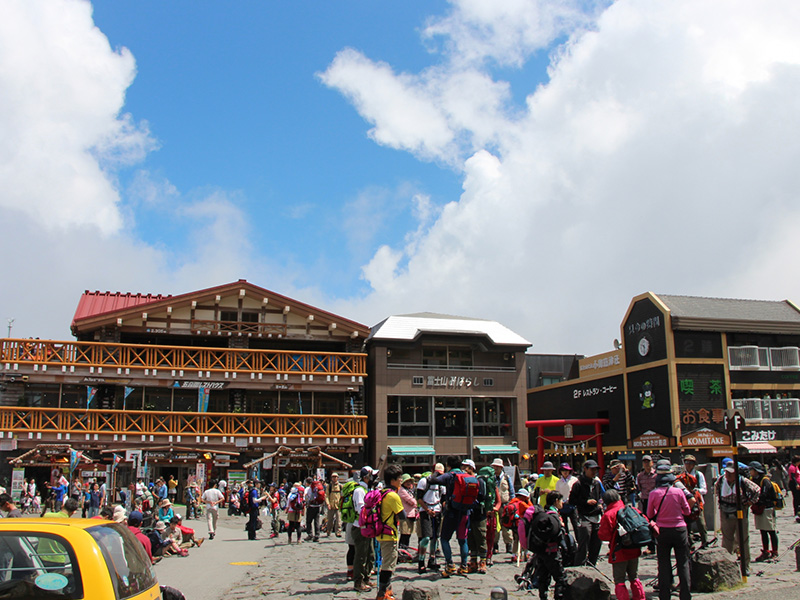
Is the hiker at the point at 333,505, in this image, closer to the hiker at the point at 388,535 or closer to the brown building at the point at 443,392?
the hiker at the point at 388,535

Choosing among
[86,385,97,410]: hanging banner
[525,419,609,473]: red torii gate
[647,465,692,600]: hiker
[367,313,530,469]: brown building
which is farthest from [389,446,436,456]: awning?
[647,465,692,600]: hiker

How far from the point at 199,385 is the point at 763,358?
2589 centimetres

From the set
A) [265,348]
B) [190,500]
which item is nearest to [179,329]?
[265,348]

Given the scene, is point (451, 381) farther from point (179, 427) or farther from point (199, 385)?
point (179, 427)

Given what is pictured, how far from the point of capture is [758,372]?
1297 inches

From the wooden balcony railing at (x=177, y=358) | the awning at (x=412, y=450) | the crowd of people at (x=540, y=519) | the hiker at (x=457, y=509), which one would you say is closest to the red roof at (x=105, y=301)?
the wooden balcony railing at (x=177, y=358)

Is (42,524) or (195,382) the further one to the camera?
(195,382)

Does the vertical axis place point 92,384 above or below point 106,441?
above

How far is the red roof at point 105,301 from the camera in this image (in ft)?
119

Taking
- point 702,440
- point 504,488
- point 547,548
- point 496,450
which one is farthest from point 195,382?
point 547,548

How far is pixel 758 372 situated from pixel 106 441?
29.2 metres

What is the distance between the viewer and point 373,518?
31.6ft

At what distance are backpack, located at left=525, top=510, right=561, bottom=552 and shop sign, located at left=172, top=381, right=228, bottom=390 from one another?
26030 mm

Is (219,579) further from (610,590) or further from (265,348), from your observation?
(265,348)
